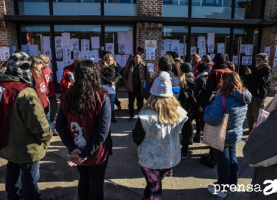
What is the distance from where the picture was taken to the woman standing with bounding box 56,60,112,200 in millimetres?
2166

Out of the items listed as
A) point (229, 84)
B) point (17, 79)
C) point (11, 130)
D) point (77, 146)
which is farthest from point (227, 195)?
point (17, 79)

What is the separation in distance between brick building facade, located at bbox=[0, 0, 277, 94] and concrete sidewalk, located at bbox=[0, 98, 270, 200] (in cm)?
519

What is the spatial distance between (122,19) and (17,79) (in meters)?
6.24

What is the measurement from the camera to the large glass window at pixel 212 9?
884 centimetres

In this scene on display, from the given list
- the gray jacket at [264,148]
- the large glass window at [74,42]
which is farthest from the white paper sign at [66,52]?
the gray jacket at [264,148]

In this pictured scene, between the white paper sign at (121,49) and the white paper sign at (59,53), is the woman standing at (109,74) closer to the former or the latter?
the white paper sign at (121,49)

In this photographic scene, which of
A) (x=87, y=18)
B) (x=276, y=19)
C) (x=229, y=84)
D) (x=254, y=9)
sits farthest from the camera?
(x=254, y=9)

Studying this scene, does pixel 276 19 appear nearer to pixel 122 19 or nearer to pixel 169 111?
pixel 122 19

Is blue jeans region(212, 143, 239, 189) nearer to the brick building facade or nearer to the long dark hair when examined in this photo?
the long dark hair

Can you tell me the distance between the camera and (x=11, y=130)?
235 cm

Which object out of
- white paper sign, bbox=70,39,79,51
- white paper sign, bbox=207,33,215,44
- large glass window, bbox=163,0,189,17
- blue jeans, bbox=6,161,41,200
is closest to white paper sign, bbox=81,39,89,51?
white paper sign, bbox=70,39,79,51

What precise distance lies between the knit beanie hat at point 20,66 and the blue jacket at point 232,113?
8.02 ft

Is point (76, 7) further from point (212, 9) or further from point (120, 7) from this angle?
point (212, 9)

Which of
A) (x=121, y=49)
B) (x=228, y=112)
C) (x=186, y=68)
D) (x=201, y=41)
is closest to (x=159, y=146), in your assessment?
(x=228, y=112)
